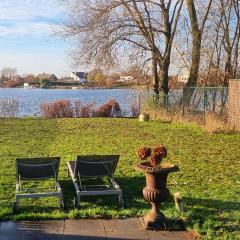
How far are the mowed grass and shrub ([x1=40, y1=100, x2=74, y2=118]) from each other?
29.4 ft

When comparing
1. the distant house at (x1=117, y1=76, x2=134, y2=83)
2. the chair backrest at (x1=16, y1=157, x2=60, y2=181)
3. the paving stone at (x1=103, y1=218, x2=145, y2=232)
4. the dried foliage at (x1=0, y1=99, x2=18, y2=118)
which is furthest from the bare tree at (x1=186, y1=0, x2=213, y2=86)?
the paving stone at (x1=103, y1=218, x2=145, y2=232)

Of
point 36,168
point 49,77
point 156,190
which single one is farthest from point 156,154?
point 49,77

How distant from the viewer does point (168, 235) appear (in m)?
6.27

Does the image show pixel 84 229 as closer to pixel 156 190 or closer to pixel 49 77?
pixel 156 190

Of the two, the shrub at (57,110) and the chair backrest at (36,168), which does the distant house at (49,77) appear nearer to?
the shrub at (57,110)

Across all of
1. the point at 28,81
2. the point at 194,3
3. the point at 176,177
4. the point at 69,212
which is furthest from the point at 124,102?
the point at 28,81

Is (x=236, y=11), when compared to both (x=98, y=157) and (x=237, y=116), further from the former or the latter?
(x=98, y=157)

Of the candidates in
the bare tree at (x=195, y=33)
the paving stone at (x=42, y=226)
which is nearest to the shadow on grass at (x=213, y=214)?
the paving stone at (x=42, y=226)

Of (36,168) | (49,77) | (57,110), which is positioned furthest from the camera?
(49,77)

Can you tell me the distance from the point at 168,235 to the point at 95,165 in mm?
2348

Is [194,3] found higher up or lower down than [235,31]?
higher up

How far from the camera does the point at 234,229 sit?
652 centimetres

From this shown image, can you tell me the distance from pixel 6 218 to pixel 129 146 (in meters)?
8.40

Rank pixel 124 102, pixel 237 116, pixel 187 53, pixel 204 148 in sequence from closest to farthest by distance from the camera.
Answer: pixel 204 148, pixel 237 116, pixel 187 53, pixel 124 102
